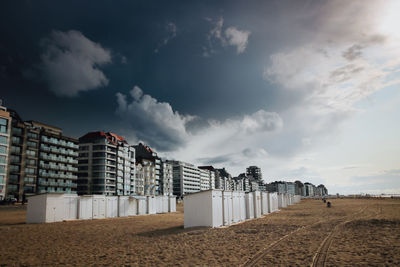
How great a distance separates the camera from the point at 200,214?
23266 millimetres

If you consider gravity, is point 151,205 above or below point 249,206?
below

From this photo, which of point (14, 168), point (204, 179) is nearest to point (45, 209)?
point (14, 168)

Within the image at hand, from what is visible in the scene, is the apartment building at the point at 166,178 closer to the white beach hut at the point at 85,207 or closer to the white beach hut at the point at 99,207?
the white beach hut at the point at 99,207

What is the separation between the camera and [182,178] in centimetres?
15188

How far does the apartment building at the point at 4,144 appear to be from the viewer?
69.6 meters

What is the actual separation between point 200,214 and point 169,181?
11817 cm

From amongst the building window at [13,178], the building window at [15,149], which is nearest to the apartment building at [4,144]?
the building window at [13,178]

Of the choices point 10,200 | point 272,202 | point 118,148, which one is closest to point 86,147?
point 118,148

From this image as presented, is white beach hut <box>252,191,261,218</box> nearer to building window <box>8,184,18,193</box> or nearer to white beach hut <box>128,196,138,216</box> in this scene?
white beach hut <box>128,196,138,216</box>

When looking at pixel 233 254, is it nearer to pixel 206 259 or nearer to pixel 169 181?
pixel 206 259

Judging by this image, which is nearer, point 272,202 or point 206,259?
point 206,259

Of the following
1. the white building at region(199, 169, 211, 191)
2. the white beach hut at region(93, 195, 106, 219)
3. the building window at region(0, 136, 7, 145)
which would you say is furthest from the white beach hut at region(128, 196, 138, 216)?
the white building at region(199, 169, 211, 191)

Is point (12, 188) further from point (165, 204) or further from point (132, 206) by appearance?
point (132, 206)

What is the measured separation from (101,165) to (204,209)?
3091 inches
